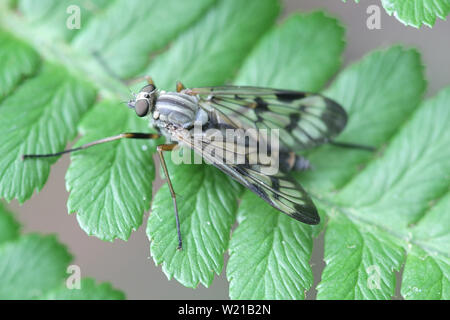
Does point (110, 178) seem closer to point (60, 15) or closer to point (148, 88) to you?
point (148, 88)

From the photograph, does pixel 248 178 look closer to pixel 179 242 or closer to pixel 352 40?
pixel 179 242

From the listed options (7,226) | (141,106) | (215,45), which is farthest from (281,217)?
(7,226)

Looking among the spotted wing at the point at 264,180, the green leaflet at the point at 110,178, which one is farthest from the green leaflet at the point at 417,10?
the green leaflet at the point at 110,178

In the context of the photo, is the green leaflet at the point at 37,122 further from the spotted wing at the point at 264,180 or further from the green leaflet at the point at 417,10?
the green leaflet at the point at 417,10

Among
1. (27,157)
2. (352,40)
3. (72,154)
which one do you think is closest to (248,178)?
(72,154)

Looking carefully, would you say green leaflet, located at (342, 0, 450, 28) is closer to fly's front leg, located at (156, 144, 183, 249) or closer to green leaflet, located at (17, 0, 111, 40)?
fly's front leg, located at (156, 144, 183, 249)

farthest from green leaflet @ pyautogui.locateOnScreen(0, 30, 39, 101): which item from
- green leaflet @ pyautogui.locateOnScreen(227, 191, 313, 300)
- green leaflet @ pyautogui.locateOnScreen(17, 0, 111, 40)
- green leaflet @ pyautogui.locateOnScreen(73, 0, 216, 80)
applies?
green leaflet @ pyautogui.locateOnScreen(227, 191, 313, 300)
